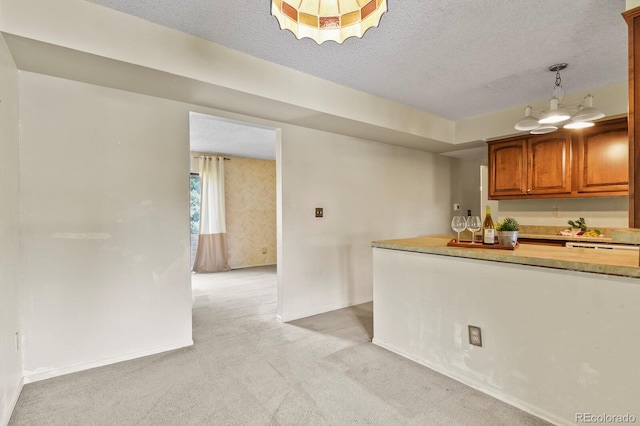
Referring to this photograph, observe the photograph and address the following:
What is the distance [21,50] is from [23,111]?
47 cm

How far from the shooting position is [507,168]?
A: 4.19 meters

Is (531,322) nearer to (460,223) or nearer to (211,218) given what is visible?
(460,223)

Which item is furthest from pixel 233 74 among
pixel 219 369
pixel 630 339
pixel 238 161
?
pixel 238 161

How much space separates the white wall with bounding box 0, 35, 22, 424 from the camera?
176 centimetres

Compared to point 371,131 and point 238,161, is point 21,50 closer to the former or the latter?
point 371,131

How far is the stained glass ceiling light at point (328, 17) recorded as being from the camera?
127 centimetres

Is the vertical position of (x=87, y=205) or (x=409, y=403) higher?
(x=87, y=205)

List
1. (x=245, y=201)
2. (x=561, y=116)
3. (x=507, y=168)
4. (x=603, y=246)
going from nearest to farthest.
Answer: (x=561, y=116) < (x=603, y=246) < (x=507, y=168) < (x=245, y=201)

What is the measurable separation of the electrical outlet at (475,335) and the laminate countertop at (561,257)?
18.7 inches

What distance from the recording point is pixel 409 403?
194 cm

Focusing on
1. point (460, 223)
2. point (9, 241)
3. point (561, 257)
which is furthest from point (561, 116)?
point (9, 241)

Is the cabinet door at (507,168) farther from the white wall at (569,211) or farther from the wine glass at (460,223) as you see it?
the wine glass at (460,223)

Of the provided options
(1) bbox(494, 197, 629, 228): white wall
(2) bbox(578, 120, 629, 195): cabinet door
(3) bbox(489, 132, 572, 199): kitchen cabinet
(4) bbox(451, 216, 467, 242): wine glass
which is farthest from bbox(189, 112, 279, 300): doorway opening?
(2) bbox(578, 120, 629, 195): cabinet door

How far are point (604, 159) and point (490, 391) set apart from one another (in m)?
3.03
